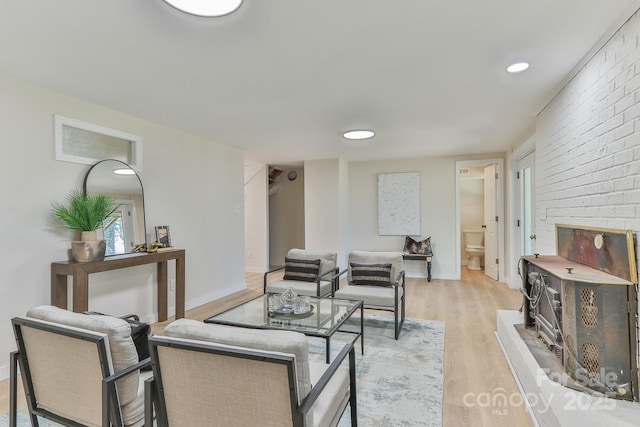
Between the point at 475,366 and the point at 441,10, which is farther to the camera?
the point at 475,366

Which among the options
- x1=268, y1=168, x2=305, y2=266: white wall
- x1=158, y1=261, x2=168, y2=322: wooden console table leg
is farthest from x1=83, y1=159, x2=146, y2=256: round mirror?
x1=268, y1=168, x2=305, y2=266: white wall

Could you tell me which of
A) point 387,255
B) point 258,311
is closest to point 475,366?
point 387,255

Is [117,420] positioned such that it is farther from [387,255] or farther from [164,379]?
[387,255]

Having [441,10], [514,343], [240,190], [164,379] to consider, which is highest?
[441,10]

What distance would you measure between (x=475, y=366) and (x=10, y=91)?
4180 millimetres

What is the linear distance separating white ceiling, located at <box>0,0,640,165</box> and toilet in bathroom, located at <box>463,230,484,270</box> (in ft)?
12.3

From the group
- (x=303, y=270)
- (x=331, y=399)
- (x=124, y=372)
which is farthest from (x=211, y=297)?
(x=331, y=399)

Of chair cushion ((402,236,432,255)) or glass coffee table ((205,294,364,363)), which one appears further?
chair cushion ((402,236,432,255))

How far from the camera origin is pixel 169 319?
379 centimetres

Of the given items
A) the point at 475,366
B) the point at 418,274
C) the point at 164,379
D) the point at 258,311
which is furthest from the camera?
the point at 418,274

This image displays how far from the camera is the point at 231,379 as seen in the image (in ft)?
3.87

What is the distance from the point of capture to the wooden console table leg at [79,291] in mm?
2598

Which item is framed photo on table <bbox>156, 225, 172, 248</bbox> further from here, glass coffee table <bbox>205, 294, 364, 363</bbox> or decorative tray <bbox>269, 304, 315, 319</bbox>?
decorative tray <bbox>269, 304, 315, 319</bbox>

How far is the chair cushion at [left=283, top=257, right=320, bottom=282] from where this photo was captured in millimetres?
3871
